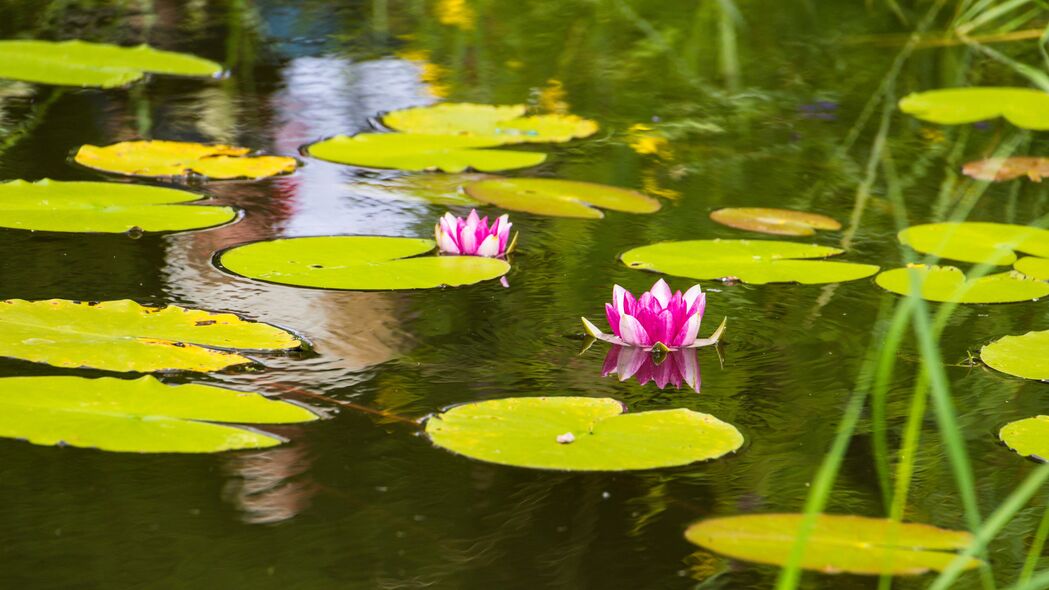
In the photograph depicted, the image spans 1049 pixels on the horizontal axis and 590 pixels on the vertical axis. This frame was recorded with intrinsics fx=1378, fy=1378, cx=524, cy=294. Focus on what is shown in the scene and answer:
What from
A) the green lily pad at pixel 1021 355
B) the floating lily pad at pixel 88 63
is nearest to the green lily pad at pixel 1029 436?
the green lily pad at pixel 1021 355

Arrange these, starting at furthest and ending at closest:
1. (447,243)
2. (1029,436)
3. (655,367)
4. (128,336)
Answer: (447,243)
(655,367)
(128,336)
(1029,436)

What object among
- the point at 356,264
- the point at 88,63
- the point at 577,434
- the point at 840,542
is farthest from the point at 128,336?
the point at 88,63

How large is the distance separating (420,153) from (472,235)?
2.53 ft

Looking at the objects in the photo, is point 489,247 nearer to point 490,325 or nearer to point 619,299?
point 490,325

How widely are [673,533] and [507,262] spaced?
101 cm

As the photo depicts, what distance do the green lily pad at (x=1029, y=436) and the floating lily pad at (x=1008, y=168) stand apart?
1471 millimetres

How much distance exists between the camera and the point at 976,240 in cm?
268

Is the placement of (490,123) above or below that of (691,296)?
above

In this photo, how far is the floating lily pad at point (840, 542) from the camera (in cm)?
142

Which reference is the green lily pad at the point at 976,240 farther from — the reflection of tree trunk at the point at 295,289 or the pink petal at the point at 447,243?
the reflection of tree trunk at the point at 295,289

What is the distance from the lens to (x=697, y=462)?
1692 millimetres

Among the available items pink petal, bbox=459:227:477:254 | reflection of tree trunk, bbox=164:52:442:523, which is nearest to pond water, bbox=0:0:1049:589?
reflection of tree trunk, bbox=164:52:442:523

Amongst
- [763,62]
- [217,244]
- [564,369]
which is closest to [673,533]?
[564,369]

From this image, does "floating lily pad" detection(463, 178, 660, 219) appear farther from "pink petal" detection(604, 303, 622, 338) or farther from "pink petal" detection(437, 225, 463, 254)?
"pink petal" detection(604, 303, 622, 338)
